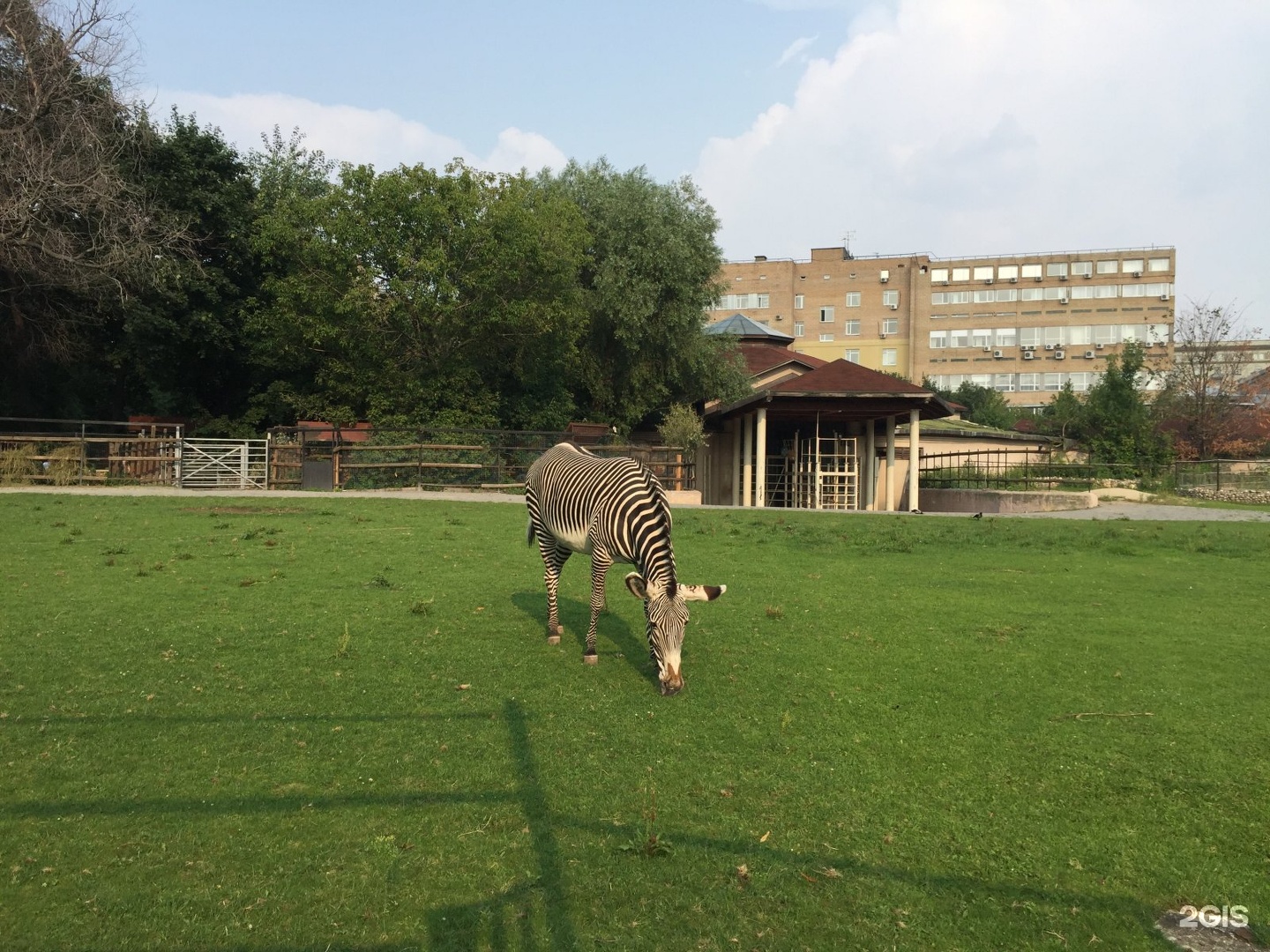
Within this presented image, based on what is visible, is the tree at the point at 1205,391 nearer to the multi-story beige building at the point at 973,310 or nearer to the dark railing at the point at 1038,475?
the dark railing at the point at 1038,475

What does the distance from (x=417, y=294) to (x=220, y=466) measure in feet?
29.3

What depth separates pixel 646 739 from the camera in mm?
5293

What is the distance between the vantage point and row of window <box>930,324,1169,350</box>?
86.8m

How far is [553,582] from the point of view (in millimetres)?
8164

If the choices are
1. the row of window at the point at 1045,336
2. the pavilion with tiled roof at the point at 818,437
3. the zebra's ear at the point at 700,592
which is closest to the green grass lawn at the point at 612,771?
the zebra's ear at the point at 700,592

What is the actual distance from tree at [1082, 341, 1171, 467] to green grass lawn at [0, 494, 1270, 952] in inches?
1393

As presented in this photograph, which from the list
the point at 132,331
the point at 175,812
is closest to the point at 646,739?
the point at 175,812

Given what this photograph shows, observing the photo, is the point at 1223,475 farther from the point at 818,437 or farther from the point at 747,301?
the point at 747,301

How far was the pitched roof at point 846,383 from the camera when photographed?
27922mm

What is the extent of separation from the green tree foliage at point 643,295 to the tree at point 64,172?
16.2m

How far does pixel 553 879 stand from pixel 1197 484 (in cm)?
3828

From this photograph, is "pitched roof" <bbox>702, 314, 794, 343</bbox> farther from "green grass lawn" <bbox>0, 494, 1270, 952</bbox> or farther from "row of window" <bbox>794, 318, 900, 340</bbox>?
"row of window" <bbox>794, 318, 900, 340</bbox>

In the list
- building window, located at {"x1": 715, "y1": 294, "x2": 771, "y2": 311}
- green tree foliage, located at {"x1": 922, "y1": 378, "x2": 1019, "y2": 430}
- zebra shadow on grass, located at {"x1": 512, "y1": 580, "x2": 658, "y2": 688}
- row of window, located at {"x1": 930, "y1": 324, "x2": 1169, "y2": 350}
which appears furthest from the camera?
building window, located at {"x1": 715, "y1": 294, "x2": 771, "y2": 311}

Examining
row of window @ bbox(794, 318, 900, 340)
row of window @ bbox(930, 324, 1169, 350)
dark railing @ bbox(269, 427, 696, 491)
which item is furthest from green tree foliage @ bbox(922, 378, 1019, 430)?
dark railing @ bbox(269, 427, 696, 491)
